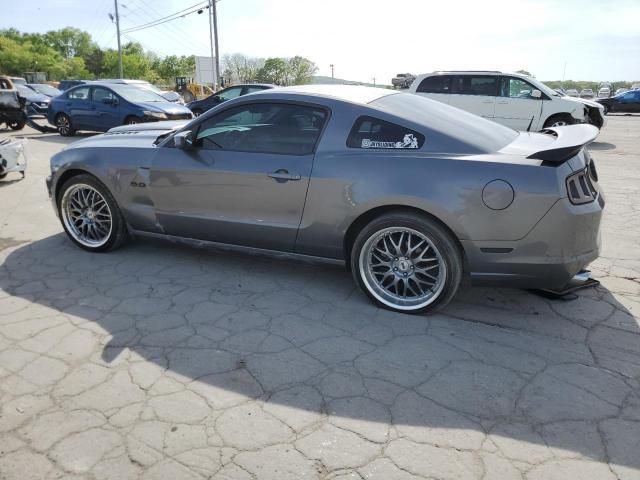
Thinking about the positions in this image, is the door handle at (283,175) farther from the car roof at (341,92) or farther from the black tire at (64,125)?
the black tire at (64,125)

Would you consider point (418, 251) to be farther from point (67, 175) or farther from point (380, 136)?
point (67, 175)

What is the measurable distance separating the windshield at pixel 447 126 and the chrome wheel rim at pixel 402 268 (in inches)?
25.2

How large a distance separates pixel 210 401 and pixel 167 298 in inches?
53.6

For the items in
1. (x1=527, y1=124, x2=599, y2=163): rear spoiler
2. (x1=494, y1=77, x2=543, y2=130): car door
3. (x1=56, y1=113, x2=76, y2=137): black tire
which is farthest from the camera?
(x1=56, y1=113, x2=76, y2=137): black tire

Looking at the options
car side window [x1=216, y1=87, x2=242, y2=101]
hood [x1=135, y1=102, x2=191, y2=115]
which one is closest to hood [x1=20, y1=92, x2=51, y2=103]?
car side window [x1=216, y1=87, x2=242, y2=101]

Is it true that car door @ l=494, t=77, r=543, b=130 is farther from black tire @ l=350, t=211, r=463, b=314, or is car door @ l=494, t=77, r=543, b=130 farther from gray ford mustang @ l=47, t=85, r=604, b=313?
black tire @ l=350, t=211, r=463, b=314

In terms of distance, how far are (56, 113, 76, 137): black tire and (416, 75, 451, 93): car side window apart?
9.69 metres

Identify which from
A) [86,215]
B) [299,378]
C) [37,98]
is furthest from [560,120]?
Result: [37,98]

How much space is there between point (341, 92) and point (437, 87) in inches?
375

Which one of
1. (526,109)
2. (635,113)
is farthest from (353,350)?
(635,113)

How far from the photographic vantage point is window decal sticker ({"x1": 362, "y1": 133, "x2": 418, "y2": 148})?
3.33 meters

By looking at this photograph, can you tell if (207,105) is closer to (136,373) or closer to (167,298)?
(167,298)

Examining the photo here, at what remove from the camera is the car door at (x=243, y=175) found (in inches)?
143

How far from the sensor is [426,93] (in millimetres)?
12578
